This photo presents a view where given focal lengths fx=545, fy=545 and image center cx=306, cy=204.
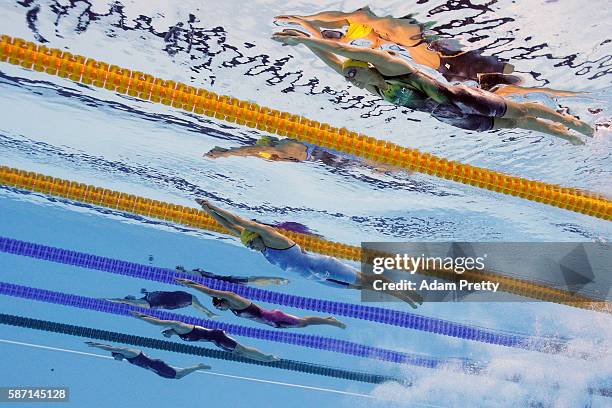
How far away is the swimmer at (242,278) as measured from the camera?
10.1m

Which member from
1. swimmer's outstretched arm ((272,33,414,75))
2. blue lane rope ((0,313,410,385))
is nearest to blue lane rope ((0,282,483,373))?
blue lane rope ((0,313,410,385))

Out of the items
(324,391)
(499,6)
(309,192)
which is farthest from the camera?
(324,391)

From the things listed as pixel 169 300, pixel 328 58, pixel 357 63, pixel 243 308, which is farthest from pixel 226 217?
pixel 169 300

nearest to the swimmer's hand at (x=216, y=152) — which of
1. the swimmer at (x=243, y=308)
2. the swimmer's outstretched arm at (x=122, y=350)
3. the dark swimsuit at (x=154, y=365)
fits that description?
the swimmer at (x=243, y=308)

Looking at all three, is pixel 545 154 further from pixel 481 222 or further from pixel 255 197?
pixel 255 197

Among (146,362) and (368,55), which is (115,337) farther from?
(368,55)

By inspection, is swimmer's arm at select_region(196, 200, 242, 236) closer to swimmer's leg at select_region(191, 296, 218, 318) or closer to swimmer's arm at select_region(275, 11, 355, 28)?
swimmer's arm at select_region(275, 11, 355, 28)

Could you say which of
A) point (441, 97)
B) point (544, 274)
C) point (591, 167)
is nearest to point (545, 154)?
Answer: point (591, 167)

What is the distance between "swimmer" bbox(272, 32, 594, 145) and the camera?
4.31 m

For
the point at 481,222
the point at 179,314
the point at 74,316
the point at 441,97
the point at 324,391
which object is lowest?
the point at 324,391

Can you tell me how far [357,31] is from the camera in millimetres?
4375

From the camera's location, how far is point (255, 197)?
8.42m

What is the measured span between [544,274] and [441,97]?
5.95 m

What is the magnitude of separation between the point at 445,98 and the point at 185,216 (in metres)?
4.48
